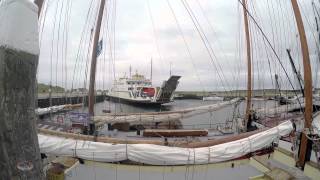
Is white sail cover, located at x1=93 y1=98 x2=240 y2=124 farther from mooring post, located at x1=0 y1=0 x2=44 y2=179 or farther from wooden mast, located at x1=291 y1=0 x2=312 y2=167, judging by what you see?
mooring post, located at x1=0 y1=0 x2=44 y2=179

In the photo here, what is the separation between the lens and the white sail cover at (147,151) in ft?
25.4

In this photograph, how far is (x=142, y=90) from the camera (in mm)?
66375

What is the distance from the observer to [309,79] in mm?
7684

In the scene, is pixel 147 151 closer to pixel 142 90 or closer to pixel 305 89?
pixel 305 89

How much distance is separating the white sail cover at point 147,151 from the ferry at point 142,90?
45.7 m

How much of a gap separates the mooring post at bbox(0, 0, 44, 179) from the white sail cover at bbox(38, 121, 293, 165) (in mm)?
4670

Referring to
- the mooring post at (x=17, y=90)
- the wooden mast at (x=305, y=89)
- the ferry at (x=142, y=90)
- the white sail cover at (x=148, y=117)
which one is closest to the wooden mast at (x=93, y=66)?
the white sail cover at (x=148, y=117)

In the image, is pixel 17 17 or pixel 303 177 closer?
pixel 17 17

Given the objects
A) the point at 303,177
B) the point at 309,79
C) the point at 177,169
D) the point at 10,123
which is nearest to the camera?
the point at 10,123

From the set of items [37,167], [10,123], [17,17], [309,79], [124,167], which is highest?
[17,17]

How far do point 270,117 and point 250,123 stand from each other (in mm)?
2847

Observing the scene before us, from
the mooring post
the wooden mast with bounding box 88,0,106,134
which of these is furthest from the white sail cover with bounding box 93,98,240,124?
the mooring post

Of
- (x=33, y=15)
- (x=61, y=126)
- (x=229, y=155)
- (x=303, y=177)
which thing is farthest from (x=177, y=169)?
(x=61, y=126)

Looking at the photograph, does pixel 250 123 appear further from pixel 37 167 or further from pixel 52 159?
pixel 37 167
